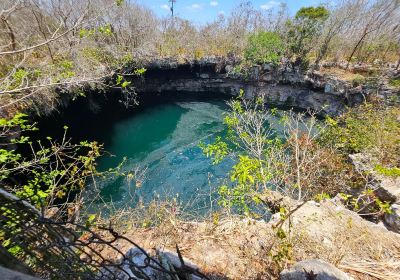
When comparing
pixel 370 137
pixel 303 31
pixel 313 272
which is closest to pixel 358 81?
pixel 303 31

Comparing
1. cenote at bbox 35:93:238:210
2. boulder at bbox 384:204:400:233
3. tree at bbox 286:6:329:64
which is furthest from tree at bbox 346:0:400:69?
boulder at bbox 384:204:400:233

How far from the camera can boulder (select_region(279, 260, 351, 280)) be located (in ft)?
5.98

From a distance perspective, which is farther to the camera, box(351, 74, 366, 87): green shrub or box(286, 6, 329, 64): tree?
box(286, 6, 329, 64): tree

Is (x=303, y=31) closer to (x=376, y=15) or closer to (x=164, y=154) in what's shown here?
(x=376, y=15)

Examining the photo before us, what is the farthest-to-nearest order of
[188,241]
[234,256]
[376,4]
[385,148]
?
[376,4] < [385,148] < [188,241] < [234,256]

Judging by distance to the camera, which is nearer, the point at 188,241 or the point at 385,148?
the point at 188,241

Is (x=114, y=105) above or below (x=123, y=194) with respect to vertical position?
above

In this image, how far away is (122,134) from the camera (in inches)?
470

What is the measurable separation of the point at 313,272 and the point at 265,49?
1524 cm

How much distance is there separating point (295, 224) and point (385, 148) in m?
3.75

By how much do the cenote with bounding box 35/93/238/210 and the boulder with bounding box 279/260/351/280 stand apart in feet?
11.3

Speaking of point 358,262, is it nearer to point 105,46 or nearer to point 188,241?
point 188,241

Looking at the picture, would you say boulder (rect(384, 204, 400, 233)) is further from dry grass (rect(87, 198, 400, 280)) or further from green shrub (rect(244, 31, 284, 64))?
green shrub (rect(244, 31, 284, 64))

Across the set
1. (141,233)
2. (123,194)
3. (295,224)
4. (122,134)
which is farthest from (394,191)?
(122,134)
